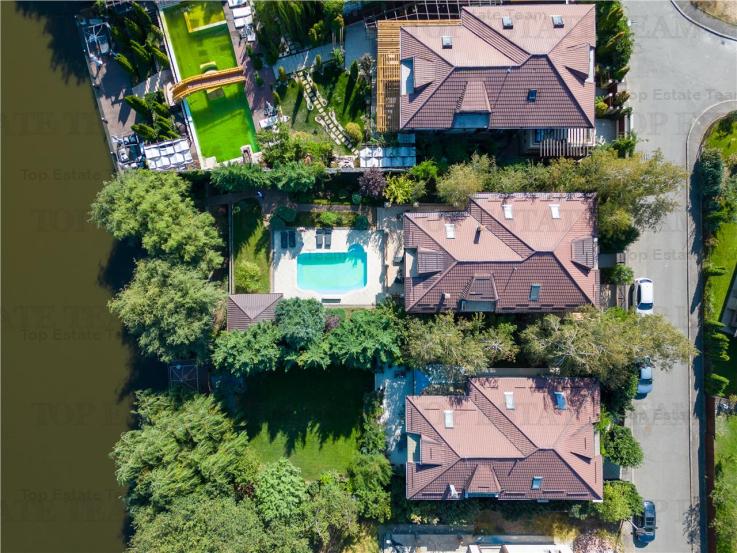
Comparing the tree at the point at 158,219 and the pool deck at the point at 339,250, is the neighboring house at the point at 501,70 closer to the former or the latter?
the pool deck at the point at 339,250

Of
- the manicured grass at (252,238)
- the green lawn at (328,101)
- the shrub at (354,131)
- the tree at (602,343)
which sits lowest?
the tree at (602,343)

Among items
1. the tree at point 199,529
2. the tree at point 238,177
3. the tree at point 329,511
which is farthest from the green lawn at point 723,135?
the tree at point 199,529

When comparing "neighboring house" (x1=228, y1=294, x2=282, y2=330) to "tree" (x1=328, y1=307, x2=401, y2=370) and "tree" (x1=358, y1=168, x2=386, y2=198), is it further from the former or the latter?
"tree" (x1=358, y1=168, x2=386, y2=198)

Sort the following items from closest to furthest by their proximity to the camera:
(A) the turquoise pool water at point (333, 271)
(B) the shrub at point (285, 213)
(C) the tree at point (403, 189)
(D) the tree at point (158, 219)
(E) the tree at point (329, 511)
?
1. (D) the tree at point (158, 219)
2. (E) the tree at point (329, 511)
3. (C) the tree at point (403, 189)
4. (B) the shrub at point (285, 213)
5. (A) the turquoise pool water at point (333, 271)

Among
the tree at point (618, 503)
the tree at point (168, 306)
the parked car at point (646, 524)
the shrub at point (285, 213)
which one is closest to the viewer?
the tree at point (168, 306)

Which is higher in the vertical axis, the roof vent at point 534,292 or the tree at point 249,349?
the roof vent at point 534,292

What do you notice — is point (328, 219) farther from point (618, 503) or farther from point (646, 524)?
point (646, 524)

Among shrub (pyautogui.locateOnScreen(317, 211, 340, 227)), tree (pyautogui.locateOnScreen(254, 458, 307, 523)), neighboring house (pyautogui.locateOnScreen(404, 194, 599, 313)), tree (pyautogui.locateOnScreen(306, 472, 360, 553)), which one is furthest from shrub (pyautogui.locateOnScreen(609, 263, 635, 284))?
tree (pyautogui.locateOnScreen(254, 458, 307, 523))
